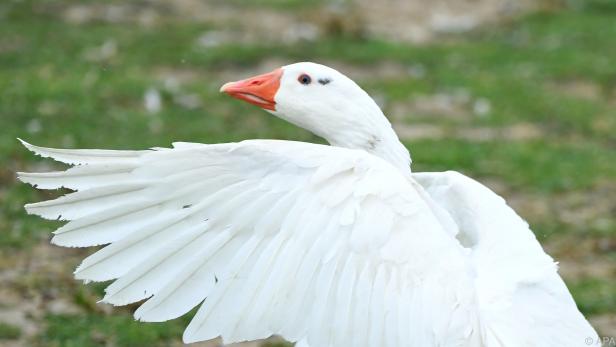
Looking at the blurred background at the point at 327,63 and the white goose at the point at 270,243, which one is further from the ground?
the white goose at the point at 270,243

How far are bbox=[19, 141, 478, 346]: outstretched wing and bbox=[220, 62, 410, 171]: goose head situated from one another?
641mm

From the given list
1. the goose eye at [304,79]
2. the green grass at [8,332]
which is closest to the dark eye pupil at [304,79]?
the goose eye at [304,79]

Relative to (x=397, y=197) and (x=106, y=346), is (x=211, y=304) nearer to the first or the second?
(x=397, y=197)

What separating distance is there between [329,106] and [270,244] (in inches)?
39.4

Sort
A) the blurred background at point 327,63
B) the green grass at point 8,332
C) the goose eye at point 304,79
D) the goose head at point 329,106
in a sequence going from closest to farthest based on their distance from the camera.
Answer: the goose head at point 329,106
the goose eye at point 304,79
the green grass at point 8,332
the blurred background at point 327,63

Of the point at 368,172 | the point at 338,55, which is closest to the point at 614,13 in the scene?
the point at 338,55

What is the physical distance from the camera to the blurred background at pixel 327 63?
309 inches

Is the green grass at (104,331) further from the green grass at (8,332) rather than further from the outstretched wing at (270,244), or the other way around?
the outstretched wing at (270,244)

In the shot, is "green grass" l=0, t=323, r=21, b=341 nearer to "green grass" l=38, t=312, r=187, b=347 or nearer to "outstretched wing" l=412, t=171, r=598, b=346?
"green grass" l=38, t=312, r=187, b=347

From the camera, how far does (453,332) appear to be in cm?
452

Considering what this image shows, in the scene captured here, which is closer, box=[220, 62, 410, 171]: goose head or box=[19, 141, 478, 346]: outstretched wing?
box=[19, 141, 478, 346]: outstretched wing

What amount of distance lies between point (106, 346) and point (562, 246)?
3.50 metres

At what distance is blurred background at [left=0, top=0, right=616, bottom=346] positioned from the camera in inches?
309

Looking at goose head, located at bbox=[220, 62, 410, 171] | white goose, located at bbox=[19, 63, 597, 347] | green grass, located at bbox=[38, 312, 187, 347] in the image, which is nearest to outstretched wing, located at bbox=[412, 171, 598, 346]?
white goose, located at bbox=[19, 63, 597, 347]
